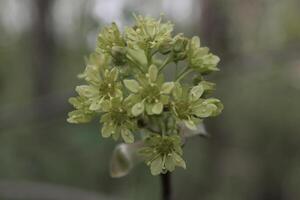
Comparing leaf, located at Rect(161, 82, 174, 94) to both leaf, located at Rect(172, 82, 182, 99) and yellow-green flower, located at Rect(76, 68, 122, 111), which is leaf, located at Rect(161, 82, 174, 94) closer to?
leaf, located at Rect(172, 82, 182, 99)

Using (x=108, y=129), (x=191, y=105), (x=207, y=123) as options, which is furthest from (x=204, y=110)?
(x=207, y=123)

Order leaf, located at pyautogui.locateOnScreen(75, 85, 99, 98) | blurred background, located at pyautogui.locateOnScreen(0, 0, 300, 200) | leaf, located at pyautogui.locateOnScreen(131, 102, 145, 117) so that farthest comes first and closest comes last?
blurred background, located at pyautogui.locateOnScreen(0, 0, 300, 200), leaf, located at pyautogui.locateOnScreen(75, 85, 99, 98), leaf, located at pyautogui.locateOnScreen(131, 102, 145, 117)

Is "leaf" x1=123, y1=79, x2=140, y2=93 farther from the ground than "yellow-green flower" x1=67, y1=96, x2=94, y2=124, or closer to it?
farther from the ground

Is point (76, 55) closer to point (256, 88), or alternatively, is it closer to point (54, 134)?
point (54, 134)

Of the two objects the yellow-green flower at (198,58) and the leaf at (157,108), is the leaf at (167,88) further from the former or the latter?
the yellow-green flower at (198,58)

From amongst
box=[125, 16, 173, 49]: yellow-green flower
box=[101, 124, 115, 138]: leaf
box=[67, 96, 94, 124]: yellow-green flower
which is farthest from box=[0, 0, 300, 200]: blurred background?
box=[101, 124, 115, 138]: leaf

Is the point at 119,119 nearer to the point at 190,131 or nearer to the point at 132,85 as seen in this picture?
the point at 132,85
